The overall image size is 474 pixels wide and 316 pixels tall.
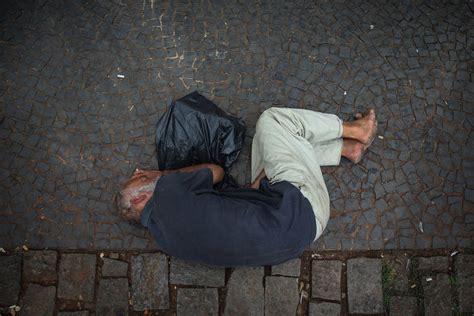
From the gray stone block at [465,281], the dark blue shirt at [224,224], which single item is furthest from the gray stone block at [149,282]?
the gray stone block at [465,281]

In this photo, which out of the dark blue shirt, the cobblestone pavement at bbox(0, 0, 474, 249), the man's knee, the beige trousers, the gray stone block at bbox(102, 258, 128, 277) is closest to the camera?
the dark blue shirt

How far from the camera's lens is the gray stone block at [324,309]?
153 inches

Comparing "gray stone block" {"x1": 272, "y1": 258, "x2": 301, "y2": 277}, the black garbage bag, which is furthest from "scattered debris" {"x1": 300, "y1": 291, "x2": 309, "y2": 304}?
the black garbage bag

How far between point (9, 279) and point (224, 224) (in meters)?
2.23

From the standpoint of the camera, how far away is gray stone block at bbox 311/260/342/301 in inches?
155

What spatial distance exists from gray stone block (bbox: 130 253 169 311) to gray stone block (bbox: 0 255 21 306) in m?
1.02

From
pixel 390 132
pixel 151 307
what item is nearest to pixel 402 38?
pixel 390 132

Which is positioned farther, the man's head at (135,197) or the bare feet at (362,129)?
the bare feet at (362,129)

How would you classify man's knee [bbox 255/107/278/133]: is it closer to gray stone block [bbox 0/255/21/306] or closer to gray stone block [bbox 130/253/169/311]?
gray stone block [bbox 130/253/169/311]

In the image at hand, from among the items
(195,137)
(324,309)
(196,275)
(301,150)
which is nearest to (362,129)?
(301,150)

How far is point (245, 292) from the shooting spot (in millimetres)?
3951

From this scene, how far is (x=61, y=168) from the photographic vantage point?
14.2 ft

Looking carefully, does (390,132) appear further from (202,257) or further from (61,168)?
(61,168)

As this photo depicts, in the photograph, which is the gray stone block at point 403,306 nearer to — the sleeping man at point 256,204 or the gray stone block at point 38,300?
the sleeping man at point 256,204
